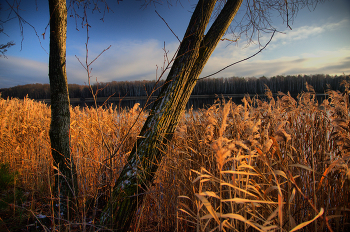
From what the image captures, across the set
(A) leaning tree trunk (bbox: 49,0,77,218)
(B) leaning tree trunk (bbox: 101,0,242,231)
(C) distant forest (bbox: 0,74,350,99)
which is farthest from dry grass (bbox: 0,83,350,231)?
(C) distant forest (bbox: 0,74,350,99)

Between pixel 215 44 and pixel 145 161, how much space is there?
1.45 meters

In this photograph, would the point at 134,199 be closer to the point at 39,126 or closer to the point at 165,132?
the point at 165,132

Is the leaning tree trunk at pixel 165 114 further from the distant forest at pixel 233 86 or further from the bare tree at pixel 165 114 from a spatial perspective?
the distant forest at pixel 233 86

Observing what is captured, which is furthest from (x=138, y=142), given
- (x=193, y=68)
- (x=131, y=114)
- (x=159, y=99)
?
(x=131, y=114)

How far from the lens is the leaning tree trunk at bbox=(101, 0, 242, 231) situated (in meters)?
1.55

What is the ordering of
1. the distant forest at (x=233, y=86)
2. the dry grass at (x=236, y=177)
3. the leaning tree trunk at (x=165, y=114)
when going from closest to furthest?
the dry grass at (x=236, y=177) < the leaning tree trunk at (x=165, y=114) < the distant forest at (x=233, y=86)

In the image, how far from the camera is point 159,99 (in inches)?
68.6

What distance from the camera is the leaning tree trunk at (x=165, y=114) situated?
1.55 metres

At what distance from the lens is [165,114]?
1.72 meters

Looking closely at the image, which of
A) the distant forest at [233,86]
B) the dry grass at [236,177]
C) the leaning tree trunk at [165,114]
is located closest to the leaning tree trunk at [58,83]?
Answer: the dry grass at [236,177]

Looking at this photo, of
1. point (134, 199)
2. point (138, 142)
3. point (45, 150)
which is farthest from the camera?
point (45, 150)

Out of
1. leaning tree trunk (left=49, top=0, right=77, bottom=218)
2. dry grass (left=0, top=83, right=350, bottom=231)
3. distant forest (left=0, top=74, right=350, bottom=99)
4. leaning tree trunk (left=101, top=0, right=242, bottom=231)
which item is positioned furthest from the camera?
distant forest (left=0, top=74, right=350, bottom=99)

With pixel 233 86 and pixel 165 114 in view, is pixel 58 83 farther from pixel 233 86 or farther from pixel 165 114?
pixel 233 86

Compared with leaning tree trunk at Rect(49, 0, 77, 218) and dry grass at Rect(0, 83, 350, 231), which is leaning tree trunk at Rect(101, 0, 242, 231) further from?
leaning tree trunk at Rect(49, 0, 77, 218)
